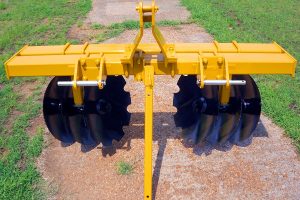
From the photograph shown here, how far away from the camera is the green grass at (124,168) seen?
3.41m

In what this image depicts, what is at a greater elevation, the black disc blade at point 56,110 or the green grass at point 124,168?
the black disc blade at point 56,110

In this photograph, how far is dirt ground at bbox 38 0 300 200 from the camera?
318 cm

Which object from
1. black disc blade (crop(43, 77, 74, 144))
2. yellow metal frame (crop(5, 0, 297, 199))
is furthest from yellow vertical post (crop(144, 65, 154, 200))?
black disc blade (crop(43, 77, 74, 144))

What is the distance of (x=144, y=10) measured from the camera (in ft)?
8.19

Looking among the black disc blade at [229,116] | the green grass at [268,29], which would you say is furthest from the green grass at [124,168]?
the green grass at [268,29]

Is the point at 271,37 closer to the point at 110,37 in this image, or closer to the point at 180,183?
the point at 110,37

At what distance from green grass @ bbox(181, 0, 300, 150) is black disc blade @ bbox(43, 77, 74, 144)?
250cm

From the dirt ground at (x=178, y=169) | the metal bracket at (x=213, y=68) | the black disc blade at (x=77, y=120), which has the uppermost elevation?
the metal bracket at (x=213, y=68)

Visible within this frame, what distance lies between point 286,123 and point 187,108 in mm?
1338

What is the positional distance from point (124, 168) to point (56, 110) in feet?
2.96

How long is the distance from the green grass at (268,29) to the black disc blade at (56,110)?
98.5 inches

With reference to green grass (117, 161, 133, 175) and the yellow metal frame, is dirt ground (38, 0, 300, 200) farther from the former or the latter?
the yellow metal frame

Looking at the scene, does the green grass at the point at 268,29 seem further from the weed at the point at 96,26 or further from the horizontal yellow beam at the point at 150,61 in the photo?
the weed at the point at 96,26

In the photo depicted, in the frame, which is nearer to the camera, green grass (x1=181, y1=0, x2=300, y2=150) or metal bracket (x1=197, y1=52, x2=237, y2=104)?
metal bracket (x1=197, y1=52, x2=237, y2=104)
